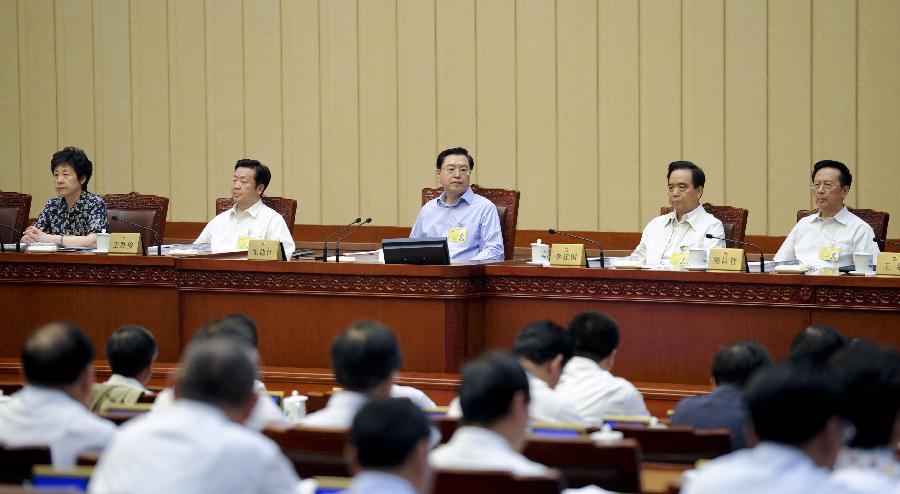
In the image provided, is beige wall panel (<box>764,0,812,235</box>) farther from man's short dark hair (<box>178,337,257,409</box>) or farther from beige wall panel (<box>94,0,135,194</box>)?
man's short dark hair (<box>178,337,257,409</box>)

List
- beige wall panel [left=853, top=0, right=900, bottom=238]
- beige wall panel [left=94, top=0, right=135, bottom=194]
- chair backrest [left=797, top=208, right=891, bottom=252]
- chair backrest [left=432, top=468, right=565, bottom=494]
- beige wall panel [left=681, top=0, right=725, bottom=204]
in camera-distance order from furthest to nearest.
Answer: beige wall panel [left=94, top=0, right=135, bottom=194], beige wall panel [left=681, top=0, right=725, bottom=204], beige wall panel [left=853, top=0, right=900, bottom=238], chair backrest [left=797, top=208, right=891, bottom=252], chair backrest [left=432, top=468, right=565, bottom=494]

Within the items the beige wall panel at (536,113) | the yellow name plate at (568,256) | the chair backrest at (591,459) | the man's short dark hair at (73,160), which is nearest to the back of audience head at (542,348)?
the chair backrest at (591,459)

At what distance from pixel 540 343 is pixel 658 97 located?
4.91 metres

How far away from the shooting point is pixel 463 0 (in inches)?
327

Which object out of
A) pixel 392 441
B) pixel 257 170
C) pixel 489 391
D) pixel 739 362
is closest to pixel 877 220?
pixel 739 362

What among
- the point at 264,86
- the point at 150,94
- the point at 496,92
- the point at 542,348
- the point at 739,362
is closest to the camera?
the point at 739,362

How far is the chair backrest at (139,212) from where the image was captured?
6457 millimetres

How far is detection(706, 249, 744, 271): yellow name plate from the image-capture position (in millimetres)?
5008

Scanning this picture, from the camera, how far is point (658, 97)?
25.7 feet

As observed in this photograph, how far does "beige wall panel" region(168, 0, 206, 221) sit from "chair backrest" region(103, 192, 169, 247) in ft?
7.50

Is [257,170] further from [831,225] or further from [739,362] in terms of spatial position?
[739,362]

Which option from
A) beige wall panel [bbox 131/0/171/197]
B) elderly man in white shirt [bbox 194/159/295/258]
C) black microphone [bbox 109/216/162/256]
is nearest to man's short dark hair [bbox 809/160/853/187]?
elderly man in white shirt [bbox 194/159/295/258]

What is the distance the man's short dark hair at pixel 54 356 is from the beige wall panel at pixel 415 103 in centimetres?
575

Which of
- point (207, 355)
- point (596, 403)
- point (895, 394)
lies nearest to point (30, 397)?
point (207, 355)
